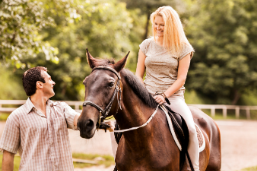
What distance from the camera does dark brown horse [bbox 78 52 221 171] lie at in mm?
2678

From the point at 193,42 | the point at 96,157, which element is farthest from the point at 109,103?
the point at 193,42

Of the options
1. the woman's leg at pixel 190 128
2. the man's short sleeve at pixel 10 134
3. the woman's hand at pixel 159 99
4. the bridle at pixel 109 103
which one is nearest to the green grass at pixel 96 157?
the woman's leg at pixel 190 128

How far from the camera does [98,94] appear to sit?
2.64 meters

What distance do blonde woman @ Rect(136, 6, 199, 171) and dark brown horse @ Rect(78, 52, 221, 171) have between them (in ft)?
0.94

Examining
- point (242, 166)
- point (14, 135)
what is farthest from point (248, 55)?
point (14, 135)

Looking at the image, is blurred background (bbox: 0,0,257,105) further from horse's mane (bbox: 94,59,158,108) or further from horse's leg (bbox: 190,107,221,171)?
horse's mane (bbox: 94,59,158,108)

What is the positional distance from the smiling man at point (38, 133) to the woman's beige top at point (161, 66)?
4.22 ft

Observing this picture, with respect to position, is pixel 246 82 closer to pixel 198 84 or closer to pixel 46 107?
pixel 198 84

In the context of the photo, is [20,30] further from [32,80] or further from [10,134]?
[10,134]

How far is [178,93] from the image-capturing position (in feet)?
12.7

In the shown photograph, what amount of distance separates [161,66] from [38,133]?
1745mm

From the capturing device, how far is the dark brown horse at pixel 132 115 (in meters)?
2.68

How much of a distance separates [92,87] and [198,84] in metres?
27.2

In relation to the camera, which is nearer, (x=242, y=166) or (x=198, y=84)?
(x=242, y=166)
